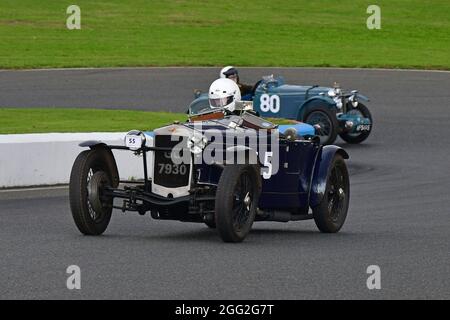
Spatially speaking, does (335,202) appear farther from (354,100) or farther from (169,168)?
(354,100)

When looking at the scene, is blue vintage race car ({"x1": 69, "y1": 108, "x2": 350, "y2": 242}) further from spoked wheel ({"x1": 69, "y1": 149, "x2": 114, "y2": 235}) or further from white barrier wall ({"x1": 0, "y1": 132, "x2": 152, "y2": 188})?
white barrier wall ({"x1": 0, "y1": 132, "x2": 152, "y2": 188})

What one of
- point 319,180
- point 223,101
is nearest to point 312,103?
point 223,101

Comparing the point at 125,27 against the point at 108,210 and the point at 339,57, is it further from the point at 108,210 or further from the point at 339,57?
the point at 108,210

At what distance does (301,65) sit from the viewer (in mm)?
31953

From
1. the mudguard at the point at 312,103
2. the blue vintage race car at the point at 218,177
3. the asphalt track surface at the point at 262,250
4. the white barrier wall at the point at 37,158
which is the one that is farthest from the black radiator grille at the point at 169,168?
the mudguard at the point at 312,103

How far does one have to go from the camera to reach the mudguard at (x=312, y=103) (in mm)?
19859

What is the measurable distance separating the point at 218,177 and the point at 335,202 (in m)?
1.46

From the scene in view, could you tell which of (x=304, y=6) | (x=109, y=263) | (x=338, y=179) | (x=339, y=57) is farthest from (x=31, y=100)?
(x=304, y=6)

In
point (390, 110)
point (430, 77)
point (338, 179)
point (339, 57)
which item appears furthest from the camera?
point (339, 57)

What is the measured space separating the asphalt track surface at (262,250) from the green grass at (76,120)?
3.20m

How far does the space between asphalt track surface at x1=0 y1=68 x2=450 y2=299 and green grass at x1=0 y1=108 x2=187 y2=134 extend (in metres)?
3.20

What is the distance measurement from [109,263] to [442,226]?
3.90 meters

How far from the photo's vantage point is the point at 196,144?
35.8 feet

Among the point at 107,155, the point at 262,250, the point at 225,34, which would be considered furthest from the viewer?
the point at 225,34
